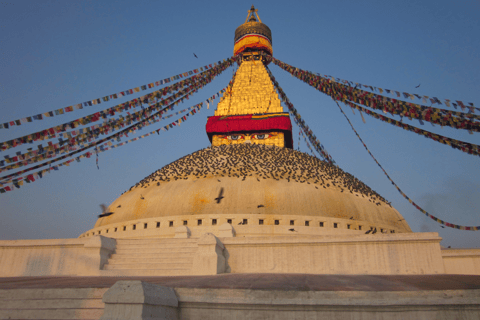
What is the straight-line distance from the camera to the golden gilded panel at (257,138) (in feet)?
65.4

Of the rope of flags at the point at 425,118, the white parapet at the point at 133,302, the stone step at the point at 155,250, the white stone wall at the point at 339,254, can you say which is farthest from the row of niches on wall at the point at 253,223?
the white parapet at the point at 133,302

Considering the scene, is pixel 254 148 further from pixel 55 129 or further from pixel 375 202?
pixel 55 129

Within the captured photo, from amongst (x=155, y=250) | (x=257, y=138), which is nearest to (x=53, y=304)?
(x=155, y=250)

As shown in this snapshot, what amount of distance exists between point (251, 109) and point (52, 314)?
16.1 m

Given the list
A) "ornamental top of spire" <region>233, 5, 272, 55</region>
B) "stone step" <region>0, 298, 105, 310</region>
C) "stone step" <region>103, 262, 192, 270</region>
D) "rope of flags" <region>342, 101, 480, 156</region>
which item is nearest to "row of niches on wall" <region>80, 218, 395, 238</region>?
"stone step" <region>103, 262, 192, 270</region>

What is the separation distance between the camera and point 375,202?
1529 centimetres

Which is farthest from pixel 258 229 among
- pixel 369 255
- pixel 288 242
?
pixel 369 255

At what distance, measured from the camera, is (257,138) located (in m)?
20.1

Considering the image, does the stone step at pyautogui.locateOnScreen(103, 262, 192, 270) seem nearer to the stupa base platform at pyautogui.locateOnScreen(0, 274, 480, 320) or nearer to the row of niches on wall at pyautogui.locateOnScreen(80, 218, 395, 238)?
the row of niches on wall at pyautogui.locateOnScreen(80, 218, 395, 238)

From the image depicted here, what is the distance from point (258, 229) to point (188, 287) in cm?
695

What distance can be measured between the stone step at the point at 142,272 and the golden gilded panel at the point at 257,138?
1120 cm

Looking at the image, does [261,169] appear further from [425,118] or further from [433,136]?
[425,118]

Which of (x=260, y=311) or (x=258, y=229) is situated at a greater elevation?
(x=258, y=229)

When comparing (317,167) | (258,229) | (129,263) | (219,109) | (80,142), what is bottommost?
(129,263)
